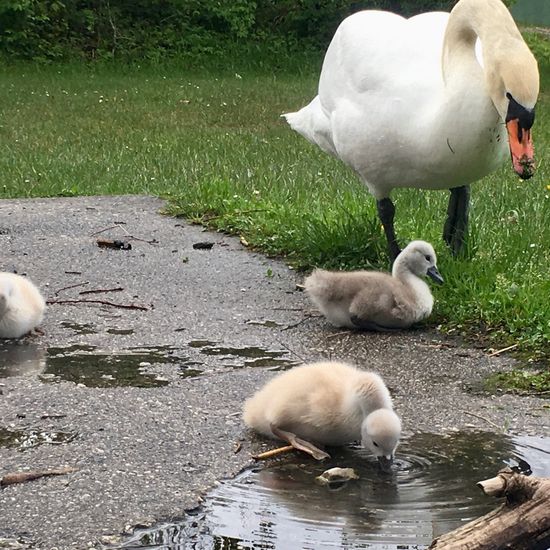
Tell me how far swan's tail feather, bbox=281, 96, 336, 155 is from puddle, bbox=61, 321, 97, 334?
5.76ft

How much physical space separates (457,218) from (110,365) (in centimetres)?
226

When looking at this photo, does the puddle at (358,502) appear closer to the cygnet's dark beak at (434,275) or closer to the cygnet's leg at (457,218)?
the cygnet's dark beak at (434,275)

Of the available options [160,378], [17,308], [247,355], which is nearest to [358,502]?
[160,378]

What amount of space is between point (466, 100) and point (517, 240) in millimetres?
1458

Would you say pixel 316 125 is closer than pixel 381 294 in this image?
No

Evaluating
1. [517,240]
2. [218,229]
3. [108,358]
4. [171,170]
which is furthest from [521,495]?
[171,170]

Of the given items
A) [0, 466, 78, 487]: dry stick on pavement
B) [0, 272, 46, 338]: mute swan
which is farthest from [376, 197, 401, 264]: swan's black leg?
[0, 466, 78, 487]: dry stick on pavement

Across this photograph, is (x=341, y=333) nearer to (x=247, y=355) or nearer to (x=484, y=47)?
(x=247, y=355)

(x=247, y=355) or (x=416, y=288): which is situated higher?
(x=416, y=288)

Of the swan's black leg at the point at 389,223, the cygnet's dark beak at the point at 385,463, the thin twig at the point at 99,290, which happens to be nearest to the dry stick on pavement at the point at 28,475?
the cygnet's dark beak at the point at 385,463

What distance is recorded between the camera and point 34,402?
404 cm

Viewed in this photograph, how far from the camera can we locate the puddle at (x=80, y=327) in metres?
5.12

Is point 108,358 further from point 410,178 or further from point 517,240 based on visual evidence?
point 517,240

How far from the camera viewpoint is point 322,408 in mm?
3664
